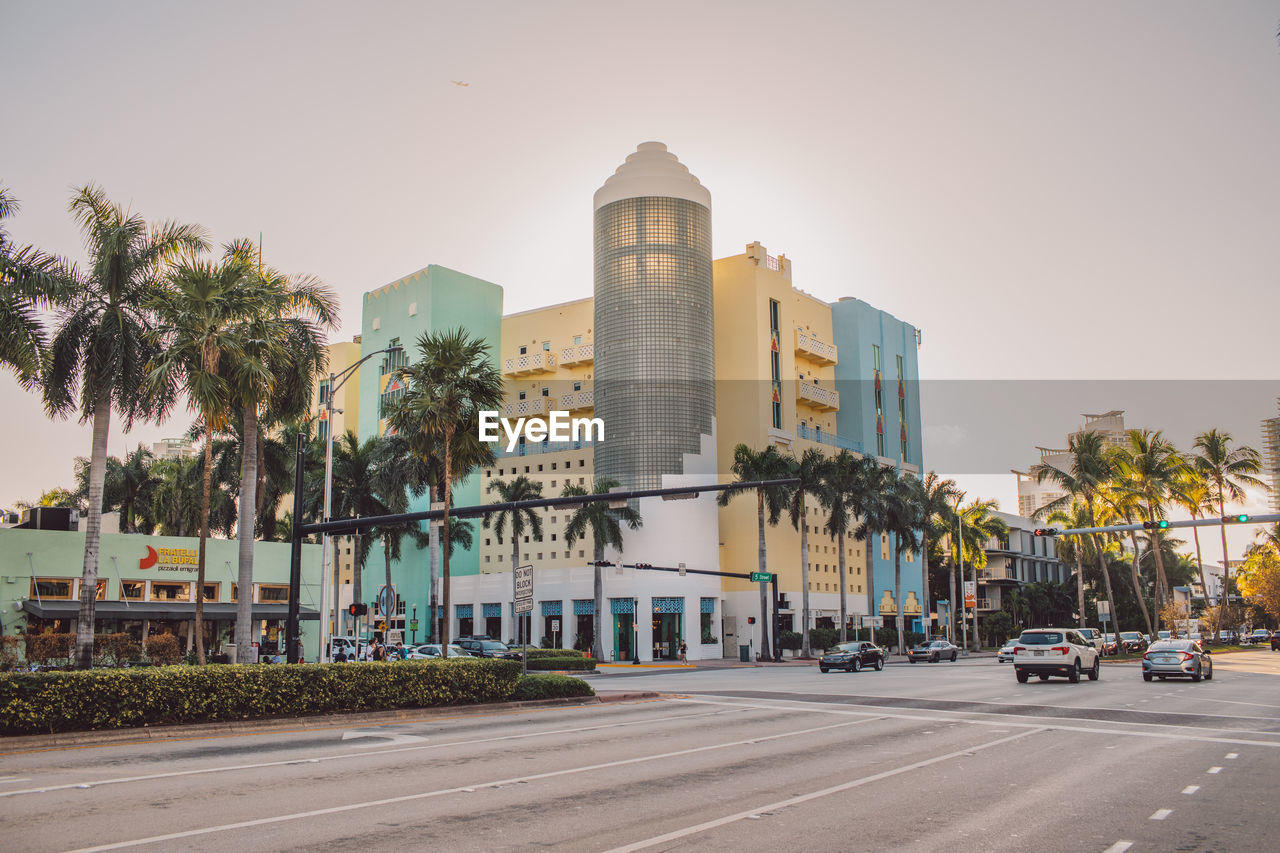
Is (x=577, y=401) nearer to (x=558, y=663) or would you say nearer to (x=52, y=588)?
(x=558, y=663)

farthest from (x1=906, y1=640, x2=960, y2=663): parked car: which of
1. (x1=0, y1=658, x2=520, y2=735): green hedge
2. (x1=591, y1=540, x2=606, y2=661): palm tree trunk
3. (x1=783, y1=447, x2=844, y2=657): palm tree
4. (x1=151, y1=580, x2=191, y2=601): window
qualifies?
(x1=0, y1=658, x2=520, y2=735): green hedge

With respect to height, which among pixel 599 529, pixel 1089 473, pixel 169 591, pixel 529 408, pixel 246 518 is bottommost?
pixel 169 591

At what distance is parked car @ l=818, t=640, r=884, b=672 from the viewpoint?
155 ft

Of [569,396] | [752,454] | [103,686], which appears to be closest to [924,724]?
[103,686]

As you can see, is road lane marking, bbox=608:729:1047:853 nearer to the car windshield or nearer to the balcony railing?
the car windshield

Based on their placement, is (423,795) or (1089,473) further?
(1089,473)

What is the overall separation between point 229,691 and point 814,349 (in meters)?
73.2

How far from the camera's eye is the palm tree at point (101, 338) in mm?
29797

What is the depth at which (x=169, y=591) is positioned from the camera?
166 ft

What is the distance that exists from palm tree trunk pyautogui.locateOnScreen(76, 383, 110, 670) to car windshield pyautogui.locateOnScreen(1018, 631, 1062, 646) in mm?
28323

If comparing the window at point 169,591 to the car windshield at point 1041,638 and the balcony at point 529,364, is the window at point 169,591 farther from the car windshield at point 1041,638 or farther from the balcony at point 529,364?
the balcony at point 529,364

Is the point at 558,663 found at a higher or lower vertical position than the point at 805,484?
lower

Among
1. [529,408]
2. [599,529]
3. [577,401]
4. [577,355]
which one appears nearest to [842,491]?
[599,529]

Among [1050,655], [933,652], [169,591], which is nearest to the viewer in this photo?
[1050,655]
